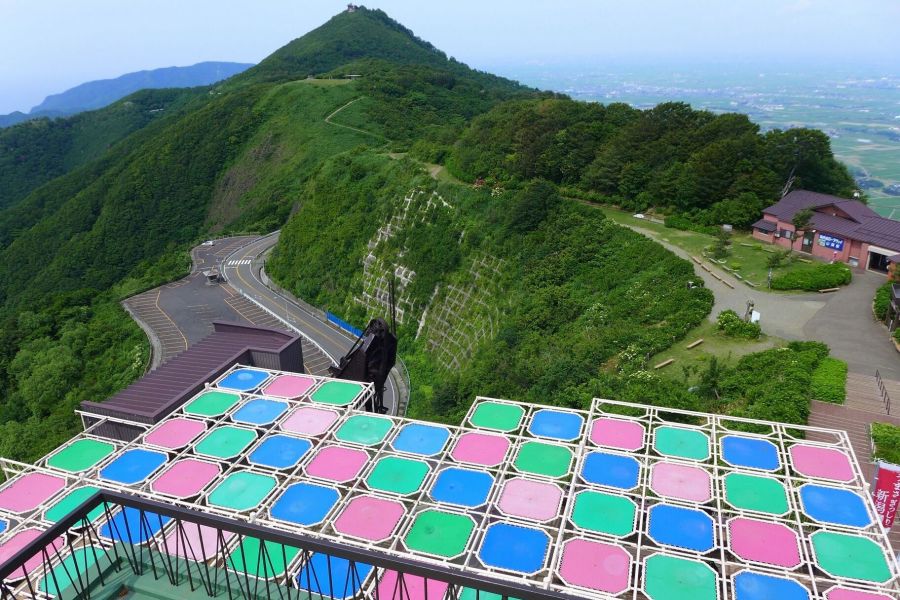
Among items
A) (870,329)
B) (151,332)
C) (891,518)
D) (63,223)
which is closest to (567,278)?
(870,329)

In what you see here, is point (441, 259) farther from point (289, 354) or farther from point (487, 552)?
point (487, 552)

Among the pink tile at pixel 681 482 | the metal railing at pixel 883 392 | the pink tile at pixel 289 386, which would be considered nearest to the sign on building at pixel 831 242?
the metal railing at pixel 883 392

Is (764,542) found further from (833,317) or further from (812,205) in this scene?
(812,205)

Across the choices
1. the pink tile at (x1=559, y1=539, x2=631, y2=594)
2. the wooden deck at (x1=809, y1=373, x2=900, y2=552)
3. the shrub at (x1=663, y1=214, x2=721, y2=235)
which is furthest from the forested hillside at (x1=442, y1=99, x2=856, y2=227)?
the pink tile at (x1=559, y1=539, x2=631, y2=594)

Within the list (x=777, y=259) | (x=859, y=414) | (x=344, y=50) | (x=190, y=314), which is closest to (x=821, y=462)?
(x=859, y=414)

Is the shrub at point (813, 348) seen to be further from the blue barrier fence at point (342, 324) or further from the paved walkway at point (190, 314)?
the blue barrier fence at point (342, 324)

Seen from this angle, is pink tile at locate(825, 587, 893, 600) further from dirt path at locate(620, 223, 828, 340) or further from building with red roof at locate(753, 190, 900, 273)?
building with red roof at locate(753, 190, 900, 273)
